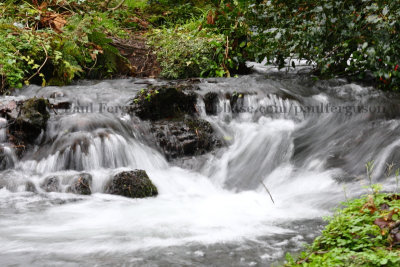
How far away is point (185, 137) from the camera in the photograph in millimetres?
5930

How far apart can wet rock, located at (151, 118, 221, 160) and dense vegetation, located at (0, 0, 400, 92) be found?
6.92 ft

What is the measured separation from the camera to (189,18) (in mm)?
12719

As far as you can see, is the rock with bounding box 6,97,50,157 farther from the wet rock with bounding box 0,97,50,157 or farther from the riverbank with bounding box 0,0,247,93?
the riverbank with bounding box 0,0,247,93

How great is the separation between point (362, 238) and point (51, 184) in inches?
135

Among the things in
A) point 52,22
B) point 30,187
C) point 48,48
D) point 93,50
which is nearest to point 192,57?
point 93,50

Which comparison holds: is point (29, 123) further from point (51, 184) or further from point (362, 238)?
point (362, 238)

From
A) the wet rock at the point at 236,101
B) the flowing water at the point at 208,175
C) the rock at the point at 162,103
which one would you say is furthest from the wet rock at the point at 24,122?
the wet rock at the point at 236,101

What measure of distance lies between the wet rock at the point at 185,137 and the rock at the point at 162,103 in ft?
0.79

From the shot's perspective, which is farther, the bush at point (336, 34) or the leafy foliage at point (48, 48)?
the leafy foliage at point (48, 48)

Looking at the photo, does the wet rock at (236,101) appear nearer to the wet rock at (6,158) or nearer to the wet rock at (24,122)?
the wet rock at (24,122)

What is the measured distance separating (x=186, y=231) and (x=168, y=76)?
5.75 m

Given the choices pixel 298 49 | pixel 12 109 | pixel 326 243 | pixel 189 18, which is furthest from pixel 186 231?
pixel 189 18

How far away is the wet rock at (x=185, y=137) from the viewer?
585cm

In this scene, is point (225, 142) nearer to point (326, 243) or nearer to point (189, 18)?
point (326, 243)
